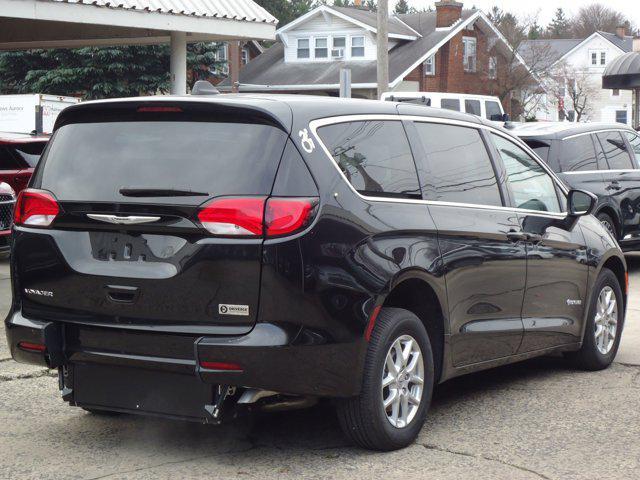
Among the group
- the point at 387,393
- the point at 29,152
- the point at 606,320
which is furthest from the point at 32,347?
the point at 29,152

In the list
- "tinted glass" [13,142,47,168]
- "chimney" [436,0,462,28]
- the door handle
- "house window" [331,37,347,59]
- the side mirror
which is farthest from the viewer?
"house window" [331,37,347,59]

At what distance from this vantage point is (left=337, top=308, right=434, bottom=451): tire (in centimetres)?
531

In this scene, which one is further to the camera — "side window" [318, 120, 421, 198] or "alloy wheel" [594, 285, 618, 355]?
"alloy wheel" [594, 285, 618, 355]

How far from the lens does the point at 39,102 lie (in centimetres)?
3017

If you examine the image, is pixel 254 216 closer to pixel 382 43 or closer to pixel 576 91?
pixel 382 43

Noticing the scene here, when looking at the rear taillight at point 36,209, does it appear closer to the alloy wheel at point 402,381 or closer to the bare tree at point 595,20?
the alloy wheel at point 402,381

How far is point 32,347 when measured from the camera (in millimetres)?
5453

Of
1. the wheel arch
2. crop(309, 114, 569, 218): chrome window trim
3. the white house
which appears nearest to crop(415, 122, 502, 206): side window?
crop(309, 114, 569, 218): chrome window trim

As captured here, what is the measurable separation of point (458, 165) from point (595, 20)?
380ft

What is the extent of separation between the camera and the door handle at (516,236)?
6.60 meters

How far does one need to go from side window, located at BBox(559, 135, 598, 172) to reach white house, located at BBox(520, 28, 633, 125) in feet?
152

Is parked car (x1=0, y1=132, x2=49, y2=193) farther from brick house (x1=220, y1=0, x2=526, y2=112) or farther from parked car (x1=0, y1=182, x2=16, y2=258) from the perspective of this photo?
brick house (x1=220, y1=0, x2=526, y2=112)

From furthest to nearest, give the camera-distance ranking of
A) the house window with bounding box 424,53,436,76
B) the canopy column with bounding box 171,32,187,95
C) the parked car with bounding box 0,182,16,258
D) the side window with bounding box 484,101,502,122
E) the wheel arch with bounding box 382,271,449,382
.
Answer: the house window with bounding box 424,53,436,76 < the side window with bounding box 484,101,502,122 < the canopy column with bounding box 171,32,187,95 < the parked car with bounding box 0,182,16,258 < the wheel arch with bounding box 382,271,449,382

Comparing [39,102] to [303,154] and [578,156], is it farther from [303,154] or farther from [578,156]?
→ [303,154]
